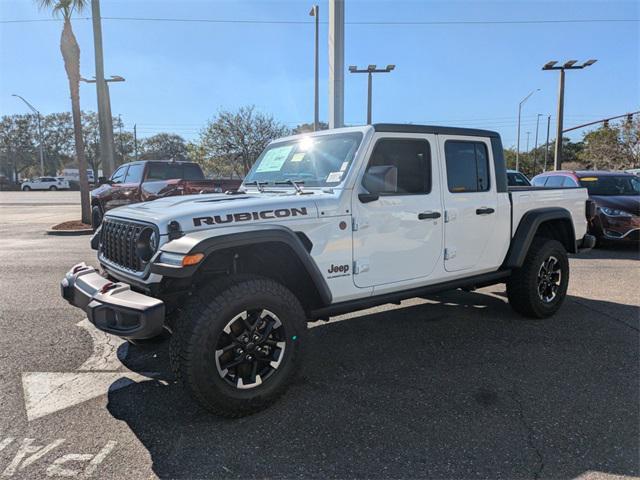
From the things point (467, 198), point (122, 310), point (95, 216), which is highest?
point (467, 198)

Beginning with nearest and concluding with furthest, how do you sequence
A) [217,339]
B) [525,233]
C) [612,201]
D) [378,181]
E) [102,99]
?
[217,339] < [378,181] < [525,233] < [612,201] < [102,99]

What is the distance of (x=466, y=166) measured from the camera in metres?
4.24

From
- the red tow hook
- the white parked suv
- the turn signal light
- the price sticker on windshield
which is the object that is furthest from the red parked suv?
the white parked suv

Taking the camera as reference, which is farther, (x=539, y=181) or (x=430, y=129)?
(x=539, y=181)

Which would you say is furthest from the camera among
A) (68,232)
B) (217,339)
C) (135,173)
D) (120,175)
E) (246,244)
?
(68,232)

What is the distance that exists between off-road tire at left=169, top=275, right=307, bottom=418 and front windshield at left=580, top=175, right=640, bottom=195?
945cm

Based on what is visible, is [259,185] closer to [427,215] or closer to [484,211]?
[427,215]

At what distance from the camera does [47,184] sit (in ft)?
160

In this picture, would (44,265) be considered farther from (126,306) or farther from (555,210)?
(555,210)

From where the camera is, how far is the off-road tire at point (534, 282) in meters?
4.62

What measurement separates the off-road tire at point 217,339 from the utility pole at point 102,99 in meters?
13.4

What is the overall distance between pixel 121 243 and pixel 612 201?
9.46 m

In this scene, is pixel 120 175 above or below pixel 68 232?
above

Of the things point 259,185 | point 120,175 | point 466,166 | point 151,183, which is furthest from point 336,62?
point 259,185
